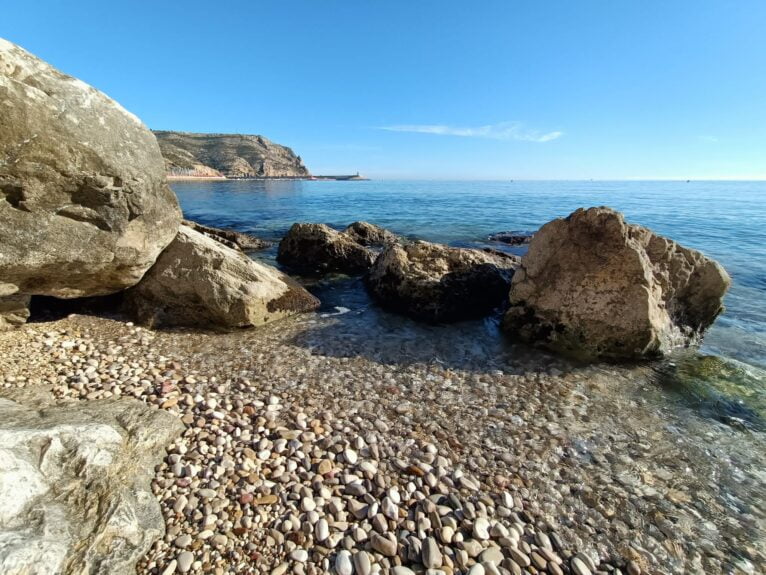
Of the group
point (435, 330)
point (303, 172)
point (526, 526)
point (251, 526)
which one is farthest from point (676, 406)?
point (303, 172)

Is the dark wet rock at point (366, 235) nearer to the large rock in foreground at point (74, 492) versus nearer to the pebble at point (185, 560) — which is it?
the large rock in foreground at point (74, 492)

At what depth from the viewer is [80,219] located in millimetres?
5574

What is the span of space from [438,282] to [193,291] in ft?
17.6

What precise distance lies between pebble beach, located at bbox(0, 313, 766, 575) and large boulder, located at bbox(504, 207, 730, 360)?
0.75 meters

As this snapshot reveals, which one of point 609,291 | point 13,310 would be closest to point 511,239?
point 609,291

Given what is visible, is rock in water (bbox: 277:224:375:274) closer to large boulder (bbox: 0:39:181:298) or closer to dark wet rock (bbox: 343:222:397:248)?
dark wet rock (bbox: 343:222:397:248)

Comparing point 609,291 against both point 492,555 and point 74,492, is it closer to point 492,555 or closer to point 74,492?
point 492,555

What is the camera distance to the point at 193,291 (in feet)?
24.7

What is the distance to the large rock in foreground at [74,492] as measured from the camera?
2592 mm

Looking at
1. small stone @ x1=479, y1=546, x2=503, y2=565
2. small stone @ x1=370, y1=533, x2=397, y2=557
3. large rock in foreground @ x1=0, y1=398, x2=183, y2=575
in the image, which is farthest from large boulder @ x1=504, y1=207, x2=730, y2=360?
large rock in foreground @ x1=0, y1=398, x2=183, y2=575

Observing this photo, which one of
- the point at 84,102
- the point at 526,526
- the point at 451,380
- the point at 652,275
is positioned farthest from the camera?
the point at 652,275

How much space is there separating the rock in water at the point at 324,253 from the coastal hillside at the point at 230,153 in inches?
4671

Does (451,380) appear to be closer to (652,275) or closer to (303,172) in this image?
(652,275)

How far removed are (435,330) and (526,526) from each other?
16.3 ft
